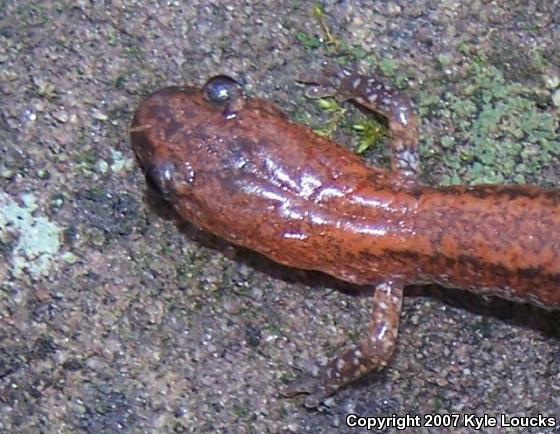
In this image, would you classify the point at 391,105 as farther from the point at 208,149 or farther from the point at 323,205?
the point at 208,149

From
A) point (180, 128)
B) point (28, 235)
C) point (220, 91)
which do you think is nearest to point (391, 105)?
point (220, 91)

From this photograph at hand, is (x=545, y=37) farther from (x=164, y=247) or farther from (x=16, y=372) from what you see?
(x=16, y=372)

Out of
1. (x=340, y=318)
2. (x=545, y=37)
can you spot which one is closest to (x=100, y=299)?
(x=340, y=318)

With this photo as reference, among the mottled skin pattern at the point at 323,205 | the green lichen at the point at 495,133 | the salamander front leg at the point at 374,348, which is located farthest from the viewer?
the green lichen at the point at 495,133

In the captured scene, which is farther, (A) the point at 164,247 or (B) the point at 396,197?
(A) the point at 164,247

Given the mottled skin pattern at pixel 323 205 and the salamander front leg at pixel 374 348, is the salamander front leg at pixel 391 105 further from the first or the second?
the salamander front leg at pixel 374 348

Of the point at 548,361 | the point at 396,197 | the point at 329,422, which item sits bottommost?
the point at 329,422

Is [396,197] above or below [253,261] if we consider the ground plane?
above

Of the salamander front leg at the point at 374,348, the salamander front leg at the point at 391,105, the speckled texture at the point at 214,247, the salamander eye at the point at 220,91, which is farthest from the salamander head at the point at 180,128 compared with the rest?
the salamander front leg at the point at 374,348

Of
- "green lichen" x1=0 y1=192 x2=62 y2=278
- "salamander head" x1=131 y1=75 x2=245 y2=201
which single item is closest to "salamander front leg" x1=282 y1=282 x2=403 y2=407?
"salamander head" x1=131 y1=75 x2=245 y2=201
